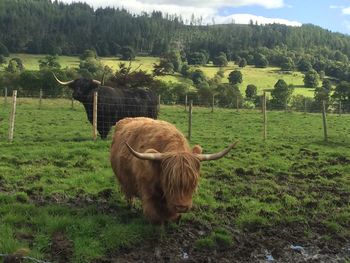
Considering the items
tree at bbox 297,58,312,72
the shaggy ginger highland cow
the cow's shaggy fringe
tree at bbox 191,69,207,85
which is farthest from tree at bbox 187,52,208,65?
the cow's shaggy fringe

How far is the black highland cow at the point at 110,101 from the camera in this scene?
634 inches

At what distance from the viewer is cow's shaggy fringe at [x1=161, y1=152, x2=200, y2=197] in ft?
17.8

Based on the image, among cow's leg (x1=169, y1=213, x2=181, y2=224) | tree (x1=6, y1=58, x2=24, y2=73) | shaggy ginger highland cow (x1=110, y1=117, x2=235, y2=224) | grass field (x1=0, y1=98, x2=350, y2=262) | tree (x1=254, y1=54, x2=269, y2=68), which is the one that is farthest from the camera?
tree (x1=254, y1=54, x2=269, y2=68)

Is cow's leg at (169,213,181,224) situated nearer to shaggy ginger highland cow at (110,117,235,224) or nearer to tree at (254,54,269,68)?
shaggy ginger highland cow at (110,117,235,224)

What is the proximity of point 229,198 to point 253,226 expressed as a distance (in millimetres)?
1486

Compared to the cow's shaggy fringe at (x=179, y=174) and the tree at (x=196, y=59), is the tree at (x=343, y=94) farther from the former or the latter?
the tree at (x=196, y=59)

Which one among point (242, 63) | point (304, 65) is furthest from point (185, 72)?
point (304, 65)

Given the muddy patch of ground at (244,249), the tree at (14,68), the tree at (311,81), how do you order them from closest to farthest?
the muddy patch of ground at (244,249) → the tree at (14,68) → the tree at (311,81)

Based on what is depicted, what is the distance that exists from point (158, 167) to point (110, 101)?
10.9 m

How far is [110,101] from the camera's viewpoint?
1638cm

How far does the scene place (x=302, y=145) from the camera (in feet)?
51.6

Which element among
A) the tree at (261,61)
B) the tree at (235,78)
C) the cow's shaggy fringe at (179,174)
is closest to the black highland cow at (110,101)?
the cow's shaggy fringe at (179,174)

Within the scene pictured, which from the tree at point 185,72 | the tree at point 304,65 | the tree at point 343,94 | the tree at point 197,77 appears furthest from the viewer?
the tree at point 304,65

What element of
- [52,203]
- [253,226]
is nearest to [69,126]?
[52,203]
